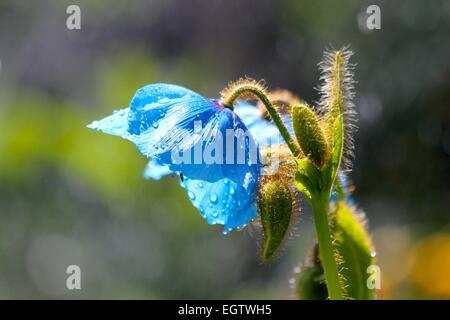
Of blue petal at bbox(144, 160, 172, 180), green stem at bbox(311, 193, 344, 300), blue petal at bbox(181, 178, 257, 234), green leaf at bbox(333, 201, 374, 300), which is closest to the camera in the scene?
green stem at bbox(311, 193, 344, 300)

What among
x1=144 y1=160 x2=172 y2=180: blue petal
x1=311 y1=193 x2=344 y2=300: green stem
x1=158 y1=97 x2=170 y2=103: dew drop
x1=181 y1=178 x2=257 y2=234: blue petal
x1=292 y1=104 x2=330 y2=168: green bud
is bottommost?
x1=311 y1=193 x2=344 y2=300: green stem

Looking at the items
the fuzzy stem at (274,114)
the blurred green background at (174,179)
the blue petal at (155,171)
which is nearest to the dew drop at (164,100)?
the fuzzy stem at (274,114)

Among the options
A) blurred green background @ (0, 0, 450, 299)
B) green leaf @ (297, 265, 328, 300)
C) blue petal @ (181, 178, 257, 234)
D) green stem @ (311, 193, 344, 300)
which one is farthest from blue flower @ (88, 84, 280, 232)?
blurred green background @ (0, 0, 450, 299)

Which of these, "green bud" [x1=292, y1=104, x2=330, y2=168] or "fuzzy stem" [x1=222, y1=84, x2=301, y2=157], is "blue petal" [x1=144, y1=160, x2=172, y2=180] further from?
"green bud" [x1=292, y1=104, x2=330, y2=168]

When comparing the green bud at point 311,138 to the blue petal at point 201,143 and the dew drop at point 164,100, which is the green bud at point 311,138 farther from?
the dew drop at point 164,100
